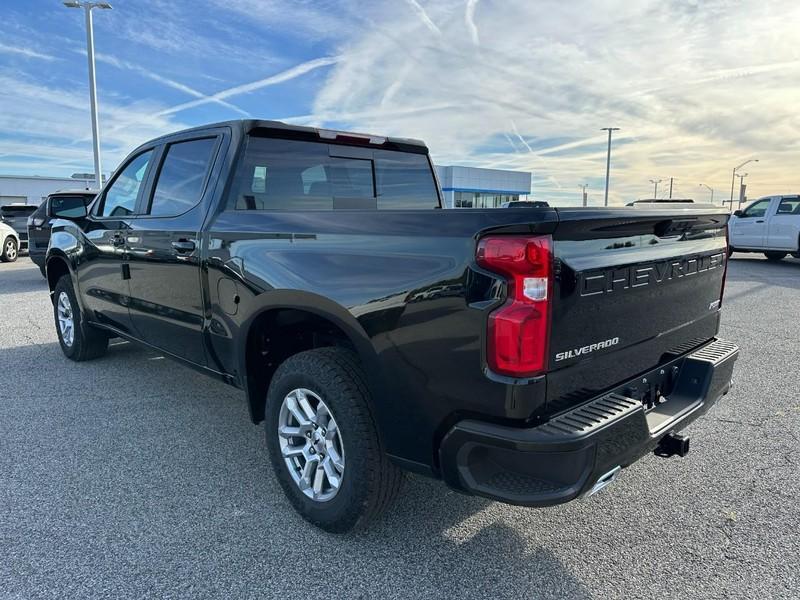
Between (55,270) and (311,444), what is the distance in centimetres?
447

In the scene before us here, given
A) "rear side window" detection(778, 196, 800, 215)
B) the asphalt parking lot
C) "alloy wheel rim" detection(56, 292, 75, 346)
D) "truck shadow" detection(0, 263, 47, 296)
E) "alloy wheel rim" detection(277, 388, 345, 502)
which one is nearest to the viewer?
the asphalt parking lot

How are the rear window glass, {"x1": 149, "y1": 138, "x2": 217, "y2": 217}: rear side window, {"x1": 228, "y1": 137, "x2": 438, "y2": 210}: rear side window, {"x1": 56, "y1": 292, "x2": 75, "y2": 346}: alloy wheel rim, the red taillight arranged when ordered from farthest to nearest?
{"x1": 56, "y1": 292, "x2": 75, "y2": 346}: alloy wheel rim
the rear window glass
{"x1": 149, "y1": 138, "x2": 217, "y2": 217}: rear side window
{"x1": 228, "y1": 137, "x2": 438, "y2": 210}: rear side window
the red taillight

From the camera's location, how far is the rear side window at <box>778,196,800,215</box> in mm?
15281

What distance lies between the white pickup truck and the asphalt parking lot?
13462 mm

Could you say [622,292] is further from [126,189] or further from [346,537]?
[126,189]

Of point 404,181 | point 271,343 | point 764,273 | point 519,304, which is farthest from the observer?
point 764,273

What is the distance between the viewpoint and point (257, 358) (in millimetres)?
3221

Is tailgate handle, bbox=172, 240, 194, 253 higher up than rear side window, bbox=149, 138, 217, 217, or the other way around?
rear side window, bbox=149, 138, 217, 217

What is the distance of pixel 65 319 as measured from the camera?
578 centimetres

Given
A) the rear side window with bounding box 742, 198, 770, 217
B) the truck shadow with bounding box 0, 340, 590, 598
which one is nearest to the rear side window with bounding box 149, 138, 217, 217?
the truck shadow with bounding box 0, 340, 590, 598

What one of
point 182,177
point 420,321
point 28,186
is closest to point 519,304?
point 420,321

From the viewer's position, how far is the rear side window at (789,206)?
1528 cm

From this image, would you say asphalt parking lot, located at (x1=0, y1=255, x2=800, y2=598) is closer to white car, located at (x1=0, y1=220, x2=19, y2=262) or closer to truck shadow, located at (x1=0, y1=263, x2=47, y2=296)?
truck shadow, located at (x1=0, y1=263, x2=47, y2=296)

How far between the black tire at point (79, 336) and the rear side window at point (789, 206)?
54.2 feet
